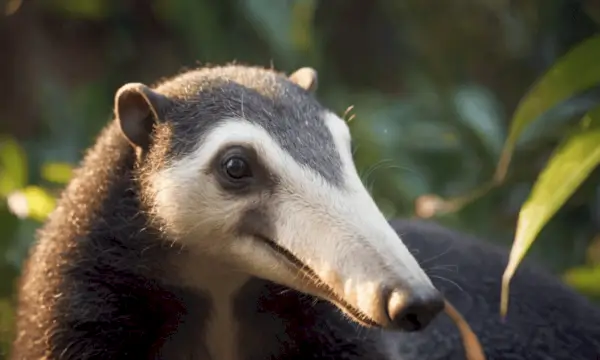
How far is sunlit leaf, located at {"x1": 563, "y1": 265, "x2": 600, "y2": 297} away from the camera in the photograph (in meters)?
1.51

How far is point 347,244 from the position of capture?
0.92m

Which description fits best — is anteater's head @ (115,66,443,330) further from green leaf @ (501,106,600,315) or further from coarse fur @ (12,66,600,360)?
green leaf @ (501,106,600,315)

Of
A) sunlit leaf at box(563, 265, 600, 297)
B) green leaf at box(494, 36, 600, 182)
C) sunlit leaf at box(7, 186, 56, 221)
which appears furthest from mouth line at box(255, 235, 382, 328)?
sunlit leaf at box(7, 186, 56, 221)

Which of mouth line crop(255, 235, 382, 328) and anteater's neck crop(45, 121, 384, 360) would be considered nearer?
mouth line crop(255, 235, 382, 328)

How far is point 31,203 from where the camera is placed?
1.76 metres

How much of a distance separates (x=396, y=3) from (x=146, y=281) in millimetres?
1545

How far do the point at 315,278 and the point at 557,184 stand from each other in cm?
35

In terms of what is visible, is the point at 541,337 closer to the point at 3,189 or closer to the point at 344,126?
the point at 344,126

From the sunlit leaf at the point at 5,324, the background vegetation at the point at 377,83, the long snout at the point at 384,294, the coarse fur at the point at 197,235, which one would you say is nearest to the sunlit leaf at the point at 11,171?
the background vegetation at the point at 377,83

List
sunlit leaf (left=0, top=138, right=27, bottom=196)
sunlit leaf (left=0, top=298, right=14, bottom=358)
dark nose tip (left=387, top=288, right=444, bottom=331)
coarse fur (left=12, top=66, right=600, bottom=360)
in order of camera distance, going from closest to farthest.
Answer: dark nose tip (left=387, top=288, right=444, bottom=331) < coarse fur (left=12, top=66, right=600, bottom=360) < sunlit leaf (left=0, top=298, right=14, bottom=358) < sunlit leaf (left=0, top=138, right=27, bottom=196)

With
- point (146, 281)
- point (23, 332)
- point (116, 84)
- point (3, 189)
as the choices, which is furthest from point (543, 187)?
point (116, 84)

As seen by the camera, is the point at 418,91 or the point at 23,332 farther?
the point at 418,91

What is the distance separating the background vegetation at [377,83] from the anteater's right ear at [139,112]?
Answer: 52cm

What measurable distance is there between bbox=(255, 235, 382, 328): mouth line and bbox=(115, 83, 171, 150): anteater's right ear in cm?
18
